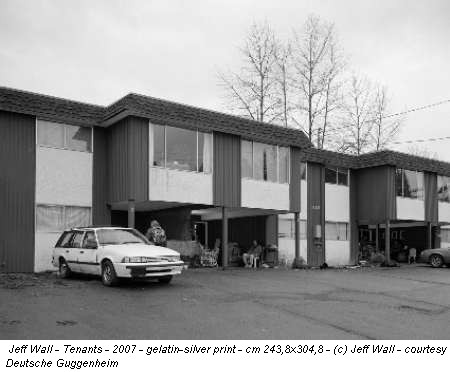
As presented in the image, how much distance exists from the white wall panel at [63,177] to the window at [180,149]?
2.62 metres

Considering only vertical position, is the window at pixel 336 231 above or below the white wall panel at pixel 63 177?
below

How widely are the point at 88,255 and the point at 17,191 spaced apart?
187 inches

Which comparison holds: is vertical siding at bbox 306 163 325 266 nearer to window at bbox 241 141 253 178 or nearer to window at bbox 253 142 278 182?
window at bbox 253 142 278 182

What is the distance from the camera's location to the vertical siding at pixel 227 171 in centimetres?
2014

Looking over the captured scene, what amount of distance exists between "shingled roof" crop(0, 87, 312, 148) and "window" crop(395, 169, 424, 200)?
34.8ft

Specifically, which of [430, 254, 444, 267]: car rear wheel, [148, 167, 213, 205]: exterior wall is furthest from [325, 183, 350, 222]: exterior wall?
[148, 167, 213, 205]: exterior wall

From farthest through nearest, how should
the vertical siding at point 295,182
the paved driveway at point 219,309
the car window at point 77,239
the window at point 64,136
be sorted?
the vertical siding at point 295,182 → the window at point 64,136 → the car window at point 77,239 → the paved driveway at point 219,309

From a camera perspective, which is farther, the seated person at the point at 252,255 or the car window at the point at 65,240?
the seated person at the point at 252,255

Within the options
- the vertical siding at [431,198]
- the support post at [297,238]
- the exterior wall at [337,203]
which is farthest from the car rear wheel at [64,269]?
the vertical siding at [431,198]

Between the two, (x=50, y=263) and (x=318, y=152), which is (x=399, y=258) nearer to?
(x=318, y=152)

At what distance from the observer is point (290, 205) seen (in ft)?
74.0

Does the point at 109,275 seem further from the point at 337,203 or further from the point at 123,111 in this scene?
the point at 337,203

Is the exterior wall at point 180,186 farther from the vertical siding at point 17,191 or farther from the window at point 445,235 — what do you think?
the window at point 445,235

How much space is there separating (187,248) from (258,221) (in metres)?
4.85
